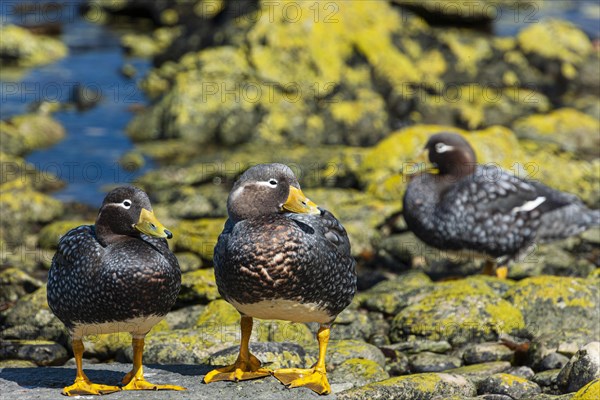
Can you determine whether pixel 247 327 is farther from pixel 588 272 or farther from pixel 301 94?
pixel 301 94

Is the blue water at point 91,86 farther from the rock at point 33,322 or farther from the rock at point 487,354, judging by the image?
the rock at point 487,354

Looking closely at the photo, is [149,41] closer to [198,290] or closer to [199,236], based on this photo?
[199,236]

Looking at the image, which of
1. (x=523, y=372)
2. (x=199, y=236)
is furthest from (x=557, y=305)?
(x=199, y=236)

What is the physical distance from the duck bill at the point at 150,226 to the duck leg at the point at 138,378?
0.91 m

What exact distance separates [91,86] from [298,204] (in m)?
16.2

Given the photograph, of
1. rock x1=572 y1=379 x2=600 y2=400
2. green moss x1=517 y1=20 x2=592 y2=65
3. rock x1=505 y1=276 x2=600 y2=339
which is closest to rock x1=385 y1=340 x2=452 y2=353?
rock x1=505 y1=276 x2=600 y2=339

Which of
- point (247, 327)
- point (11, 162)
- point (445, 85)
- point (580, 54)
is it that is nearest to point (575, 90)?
point (580, 54)

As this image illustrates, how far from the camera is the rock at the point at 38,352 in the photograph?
9984 mm

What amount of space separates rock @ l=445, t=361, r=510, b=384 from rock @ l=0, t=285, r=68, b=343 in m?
3.99

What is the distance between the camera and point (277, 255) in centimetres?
755

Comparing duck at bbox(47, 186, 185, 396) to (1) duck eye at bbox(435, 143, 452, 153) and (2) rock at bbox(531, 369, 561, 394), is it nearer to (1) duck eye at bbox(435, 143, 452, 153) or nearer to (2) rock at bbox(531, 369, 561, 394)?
(2) rock at bbox(531, 369, 561, 394)

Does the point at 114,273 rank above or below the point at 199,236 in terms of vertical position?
above

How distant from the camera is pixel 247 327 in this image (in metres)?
8.20

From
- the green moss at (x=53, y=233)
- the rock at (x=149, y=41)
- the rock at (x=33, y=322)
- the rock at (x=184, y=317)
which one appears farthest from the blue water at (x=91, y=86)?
the rock at (x=184, y=317)
